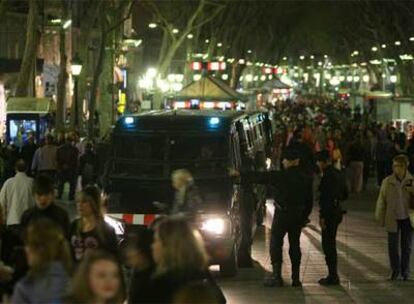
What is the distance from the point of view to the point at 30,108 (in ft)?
114

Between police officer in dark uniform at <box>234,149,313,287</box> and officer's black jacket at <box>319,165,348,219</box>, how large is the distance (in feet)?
0.90

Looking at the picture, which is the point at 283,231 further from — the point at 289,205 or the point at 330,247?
the point at 330,247

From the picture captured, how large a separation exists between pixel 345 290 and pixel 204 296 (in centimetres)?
886

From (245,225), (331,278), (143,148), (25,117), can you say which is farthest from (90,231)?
(25,117)

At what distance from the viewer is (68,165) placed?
87.8 feet

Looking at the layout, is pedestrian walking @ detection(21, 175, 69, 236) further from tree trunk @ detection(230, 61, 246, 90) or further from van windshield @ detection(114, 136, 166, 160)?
tree trunk @ detection(230, 61, 246, 90)

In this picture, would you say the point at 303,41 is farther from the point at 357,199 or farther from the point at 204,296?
the point at 204,296

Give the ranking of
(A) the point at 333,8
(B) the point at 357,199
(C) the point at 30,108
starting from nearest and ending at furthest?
(B) the point at 357,199 → (C) the point at 30,108 → (A) the point at 333,8

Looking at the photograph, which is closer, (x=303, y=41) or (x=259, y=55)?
(x=259, y=55)

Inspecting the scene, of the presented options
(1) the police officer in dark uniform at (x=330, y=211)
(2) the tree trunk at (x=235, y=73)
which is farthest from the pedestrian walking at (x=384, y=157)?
(2) the tree trunk at (x=235, y=73)

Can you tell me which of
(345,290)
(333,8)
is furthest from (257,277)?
(333,8)

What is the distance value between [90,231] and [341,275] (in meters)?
6.90

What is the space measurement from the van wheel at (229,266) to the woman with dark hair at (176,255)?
812cm

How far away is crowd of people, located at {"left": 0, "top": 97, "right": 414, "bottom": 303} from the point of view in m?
7.02
